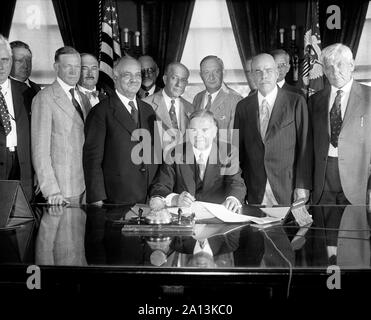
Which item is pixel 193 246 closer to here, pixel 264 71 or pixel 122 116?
pixel 122 116

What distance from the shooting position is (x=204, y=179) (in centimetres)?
309

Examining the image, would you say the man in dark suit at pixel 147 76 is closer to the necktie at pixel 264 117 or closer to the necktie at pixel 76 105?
the necktie at pixel 76 105

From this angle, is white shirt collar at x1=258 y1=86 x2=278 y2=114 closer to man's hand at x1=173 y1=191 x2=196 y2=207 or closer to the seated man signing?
the seated man signing

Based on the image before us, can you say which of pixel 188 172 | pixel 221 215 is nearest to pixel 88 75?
pixel 188 172

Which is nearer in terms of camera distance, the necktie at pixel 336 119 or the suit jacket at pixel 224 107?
the necktie at pixel 336 119

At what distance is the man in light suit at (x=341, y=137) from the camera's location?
12.2ft

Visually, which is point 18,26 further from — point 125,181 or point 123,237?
point 123,237

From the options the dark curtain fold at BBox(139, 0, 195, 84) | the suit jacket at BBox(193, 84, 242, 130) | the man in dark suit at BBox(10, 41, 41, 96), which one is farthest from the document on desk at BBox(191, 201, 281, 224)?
the dark curtain fold at BBox(139, 0, 195, 84)

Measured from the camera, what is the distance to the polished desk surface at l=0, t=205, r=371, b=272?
172 cm

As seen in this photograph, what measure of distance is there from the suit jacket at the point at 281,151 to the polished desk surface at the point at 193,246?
112cm

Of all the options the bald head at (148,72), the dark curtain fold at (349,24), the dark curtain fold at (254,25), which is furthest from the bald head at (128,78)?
the dark curtain fold at (349,24)

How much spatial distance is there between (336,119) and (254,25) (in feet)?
11.0

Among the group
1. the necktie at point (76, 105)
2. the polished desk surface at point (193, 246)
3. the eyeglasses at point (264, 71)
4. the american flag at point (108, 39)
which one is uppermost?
the american flag at point (108, 39)
